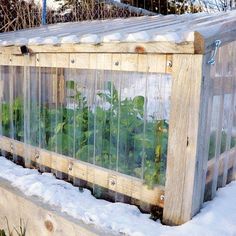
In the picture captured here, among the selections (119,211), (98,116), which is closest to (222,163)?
(119,211)

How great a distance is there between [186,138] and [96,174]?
0.78 meters

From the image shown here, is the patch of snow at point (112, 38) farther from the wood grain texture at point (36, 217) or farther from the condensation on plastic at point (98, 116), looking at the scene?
the wood grain texture at point (36, 217)

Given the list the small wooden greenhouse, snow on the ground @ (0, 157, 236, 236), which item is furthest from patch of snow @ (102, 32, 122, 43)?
snow on the ground @ (0, 157, 236, 236)

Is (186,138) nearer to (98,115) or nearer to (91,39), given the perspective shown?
(98,115)

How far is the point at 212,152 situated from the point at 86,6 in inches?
234

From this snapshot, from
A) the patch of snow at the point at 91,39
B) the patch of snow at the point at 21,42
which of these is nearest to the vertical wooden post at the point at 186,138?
the patch of snow at the point at 91,39

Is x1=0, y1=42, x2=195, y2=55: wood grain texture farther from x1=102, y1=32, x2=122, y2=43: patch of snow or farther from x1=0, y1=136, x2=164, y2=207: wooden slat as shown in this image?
x1=0, y1=136, x2=164, y2=207: wooden slat

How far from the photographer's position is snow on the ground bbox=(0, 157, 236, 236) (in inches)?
72.7

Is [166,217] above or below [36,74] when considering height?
below

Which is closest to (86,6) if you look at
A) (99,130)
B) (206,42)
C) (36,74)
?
(36,74)

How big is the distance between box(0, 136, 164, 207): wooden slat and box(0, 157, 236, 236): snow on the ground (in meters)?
0.09

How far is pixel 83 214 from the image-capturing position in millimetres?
2078

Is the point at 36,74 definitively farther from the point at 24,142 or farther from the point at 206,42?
the point at 206,42

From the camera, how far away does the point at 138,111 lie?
84.8 inches
